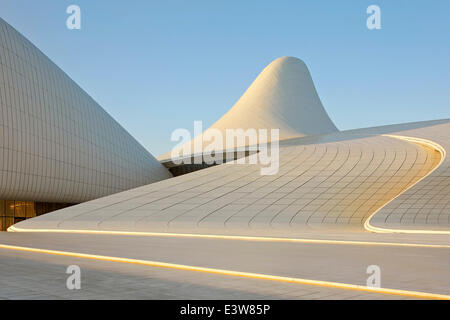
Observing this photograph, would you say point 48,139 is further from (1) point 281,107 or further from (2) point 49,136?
(1) point 281,107

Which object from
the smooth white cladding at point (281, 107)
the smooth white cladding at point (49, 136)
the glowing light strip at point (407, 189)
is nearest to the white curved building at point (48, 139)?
the smooth white cladding at point (49, 136)

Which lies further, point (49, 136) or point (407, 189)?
point (49, 136)

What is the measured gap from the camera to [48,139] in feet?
85.1

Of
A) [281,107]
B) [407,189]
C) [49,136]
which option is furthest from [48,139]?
[281,107]

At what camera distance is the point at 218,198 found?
20.7m

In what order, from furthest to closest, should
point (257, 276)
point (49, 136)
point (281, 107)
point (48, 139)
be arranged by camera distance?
point (281, 107)
point (49, 136)
point (48, 139)
point (257, 276)

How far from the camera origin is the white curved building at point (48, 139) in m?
23.5

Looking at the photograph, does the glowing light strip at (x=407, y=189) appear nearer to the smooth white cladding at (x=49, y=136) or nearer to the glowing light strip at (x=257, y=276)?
the glowing light strip at (x=257, y=276)

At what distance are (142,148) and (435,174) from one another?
23.2m

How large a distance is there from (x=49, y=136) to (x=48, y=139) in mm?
191

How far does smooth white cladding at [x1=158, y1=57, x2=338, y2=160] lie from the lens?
45312 millimetres

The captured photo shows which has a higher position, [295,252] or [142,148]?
[142,148]

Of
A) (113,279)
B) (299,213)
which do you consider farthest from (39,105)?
(113,279)
